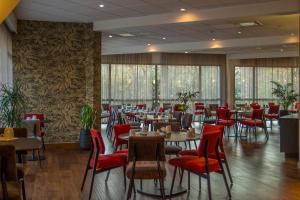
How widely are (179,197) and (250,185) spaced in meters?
1.33

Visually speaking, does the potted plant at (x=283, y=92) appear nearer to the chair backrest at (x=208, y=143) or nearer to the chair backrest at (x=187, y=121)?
the chair backrest at (x=187, y=121)

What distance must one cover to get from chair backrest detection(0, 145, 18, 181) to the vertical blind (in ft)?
41.0

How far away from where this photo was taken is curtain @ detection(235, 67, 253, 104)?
18719mm

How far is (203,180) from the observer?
651 cm

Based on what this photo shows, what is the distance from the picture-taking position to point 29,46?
988 centimetres

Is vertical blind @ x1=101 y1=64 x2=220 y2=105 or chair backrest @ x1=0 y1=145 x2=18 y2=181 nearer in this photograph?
chair backrest @ x1=0 y1=145 x2=18 y2=181

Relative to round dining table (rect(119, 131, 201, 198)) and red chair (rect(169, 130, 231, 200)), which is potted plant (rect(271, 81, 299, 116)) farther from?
red chair (rect(169, 130, 231, 200))

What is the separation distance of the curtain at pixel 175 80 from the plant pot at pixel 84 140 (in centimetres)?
775

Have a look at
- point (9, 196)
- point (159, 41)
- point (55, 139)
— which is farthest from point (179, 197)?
point (159, 41)

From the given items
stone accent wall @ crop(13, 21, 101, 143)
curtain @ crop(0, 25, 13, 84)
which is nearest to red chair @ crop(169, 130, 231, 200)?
curtain @ crop(0, 25, 13, 84)

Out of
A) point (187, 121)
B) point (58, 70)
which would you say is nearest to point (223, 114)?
point (187, 121)

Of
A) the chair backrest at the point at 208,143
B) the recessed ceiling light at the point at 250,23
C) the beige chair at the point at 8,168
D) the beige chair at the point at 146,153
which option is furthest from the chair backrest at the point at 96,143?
the recessed ceiling light at the point at 250,23

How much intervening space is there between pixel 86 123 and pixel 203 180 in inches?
163

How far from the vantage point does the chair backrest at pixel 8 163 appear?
394cm
